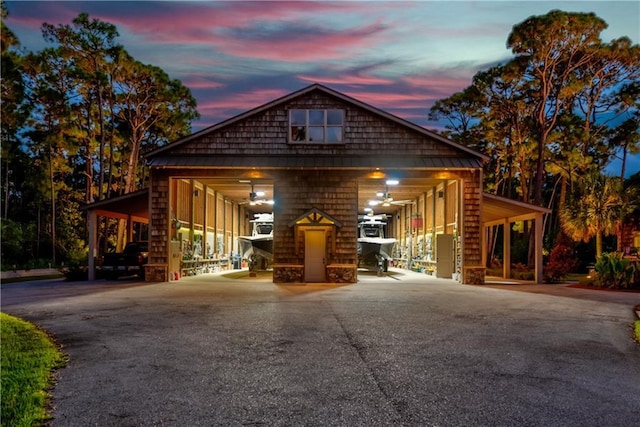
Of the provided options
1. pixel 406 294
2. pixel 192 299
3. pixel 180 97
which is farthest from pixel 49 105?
pixel 406 294

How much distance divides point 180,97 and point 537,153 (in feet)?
78.4

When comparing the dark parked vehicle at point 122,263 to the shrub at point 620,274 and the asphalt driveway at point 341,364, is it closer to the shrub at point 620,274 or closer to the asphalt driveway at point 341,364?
the asphalt driveway at point 341,364

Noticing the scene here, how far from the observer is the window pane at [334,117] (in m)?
22.5

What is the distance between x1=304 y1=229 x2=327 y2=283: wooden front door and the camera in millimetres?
22234

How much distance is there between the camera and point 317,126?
2250cm

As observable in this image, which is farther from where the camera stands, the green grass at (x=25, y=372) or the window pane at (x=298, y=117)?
the window pane at (x=298, y=117)

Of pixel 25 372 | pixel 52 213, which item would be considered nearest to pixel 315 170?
pixel 25 372

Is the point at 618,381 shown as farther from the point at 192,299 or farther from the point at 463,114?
the point at 463,114

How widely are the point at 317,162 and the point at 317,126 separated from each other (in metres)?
1.59

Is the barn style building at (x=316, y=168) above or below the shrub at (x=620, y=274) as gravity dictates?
above

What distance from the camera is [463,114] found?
39.8m

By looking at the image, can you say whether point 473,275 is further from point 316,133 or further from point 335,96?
point 335,96

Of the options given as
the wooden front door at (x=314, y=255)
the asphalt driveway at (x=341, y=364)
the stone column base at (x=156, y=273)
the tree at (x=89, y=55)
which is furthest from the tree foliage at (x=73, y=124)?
the asphalt driveway at (x=341, y=364)

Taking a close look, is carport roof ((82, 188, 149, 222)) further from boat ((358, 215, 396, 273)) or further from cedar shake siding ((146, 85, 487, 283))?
boat ((358, 215, 396, 273))
